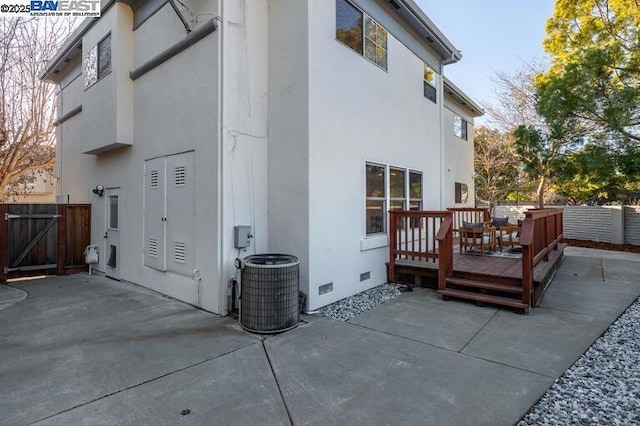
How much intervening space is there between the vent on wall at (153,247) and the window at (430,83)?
23.8 feet

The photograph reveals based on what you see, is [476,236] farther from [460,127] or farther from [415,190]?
[460,127]

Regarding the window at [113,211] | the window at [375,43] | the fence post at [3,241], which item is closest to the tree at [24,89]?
the fence post at [3,241]

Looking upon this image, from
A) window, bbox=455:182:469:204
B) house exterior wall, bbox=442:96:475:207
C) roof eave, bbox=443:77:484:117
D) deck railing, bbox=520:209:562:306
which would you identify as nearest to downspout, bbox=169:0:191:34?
deck railing, bbox=520:209:562:306

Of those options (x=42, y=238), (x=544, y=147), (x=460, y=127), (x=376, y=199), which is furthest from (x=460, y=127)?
(x=42, y=238)

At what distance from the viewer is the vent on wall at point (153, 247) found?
613 centimetres

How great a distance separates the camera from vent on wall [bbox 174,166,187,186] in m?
5.49

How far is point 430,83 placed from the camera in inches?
352

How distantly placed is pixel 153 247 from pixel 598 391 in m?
6.52

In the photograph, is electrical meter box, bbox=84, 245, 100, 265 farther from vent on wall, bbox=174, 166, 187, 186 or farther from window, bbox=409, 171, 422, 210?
window, bbox=409, 171, 422, 210

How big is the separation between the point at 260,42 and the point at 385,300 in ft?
15.7

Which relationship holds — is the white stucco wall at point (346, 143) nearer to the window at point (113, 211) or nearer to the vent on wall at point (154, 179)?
the vent on wall at point (154, 179)

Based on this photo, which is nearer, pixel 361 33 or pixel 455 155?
pixel 361 33

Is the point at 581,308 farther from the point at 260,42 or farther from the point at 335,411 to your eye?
the point at 260,42

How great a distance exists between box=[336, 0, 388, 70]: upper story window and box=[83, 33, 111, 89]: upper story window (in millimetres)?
4851
